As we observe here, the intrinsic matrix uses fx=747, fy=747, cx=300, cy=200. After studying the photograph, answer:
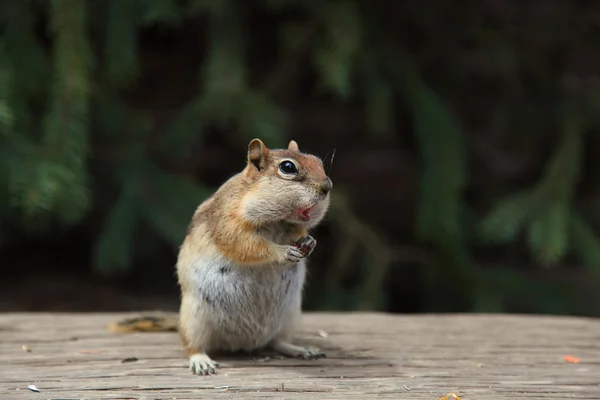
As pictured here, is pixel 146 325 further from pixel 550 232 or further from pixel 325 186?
pixel 550 232

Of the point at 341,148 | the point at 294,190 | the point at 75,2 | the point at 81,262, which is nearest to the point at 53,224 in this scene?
the point at 81,262

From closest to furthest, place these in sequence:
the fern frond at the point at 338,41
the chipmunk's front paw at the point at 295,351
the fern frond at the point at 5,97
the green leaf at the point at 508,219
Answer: the chipmunk's front paw at the point at 295,351, the fern frond at the point at 5,97, the fern frond at the point at 338,41, the green leaf at the point at 508,219

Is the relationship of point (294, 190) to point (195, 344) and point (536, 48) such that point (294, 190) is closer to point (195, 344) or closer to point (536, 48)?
point (195, 344)

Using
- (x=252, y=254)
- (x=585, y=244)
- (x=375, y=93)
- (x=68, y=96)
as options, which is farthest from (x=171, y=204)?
(x=585, y=244)

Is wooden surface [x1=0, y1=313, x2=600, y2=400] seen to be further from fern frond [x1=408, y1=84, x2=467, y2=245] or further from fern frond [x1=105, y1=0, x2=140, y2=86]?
fern frond [x1=105, y1=0, x2=140, y2=86]

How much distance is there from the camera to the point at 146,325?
2766 millimetres

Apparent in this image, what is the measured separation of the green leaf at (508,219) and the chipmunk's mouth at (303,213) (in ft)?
5.60

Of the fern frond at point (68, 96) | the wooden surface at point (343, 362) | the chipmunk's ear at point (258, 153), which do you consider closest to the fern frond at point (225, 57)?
the fern frond at point (68, 96)

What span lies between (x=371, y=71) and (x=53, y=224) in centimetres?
194

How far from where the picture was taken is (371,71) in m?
3.80

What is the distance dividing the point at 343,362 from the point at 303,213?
0.58m

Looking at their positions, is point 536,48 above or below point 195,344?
above

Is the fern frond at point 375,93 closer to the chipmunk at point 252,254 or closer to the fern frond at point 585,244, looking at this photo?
the fern frond at point 585,244

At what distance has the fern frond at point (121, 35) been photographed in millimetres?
3332
